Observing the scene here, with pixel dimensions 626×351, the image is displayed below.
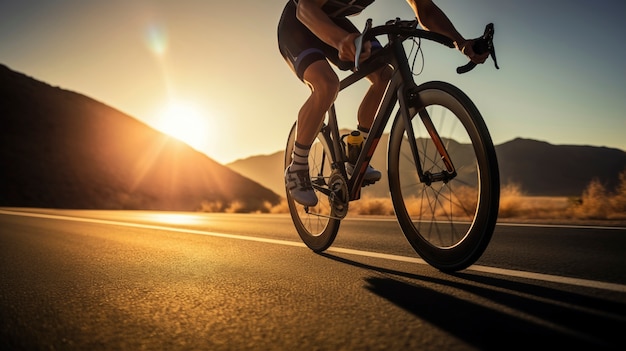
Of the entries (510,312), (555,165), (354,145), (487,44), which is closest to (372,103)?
(354,145)

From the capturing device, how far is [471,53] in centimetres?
276

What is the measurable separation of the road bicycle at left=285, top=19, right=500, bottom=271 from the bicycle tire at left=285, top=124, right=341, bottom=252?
1cm

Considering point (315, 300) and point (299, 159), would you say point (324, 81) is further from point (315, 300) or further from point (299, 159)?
point (315, 300)

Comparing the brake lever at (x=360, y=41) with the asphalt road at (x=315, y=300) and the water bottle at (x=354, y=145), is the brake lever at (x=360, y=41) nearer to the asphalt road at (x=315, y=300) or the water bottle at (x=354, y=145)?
the water bottle at (x=354, y=145)

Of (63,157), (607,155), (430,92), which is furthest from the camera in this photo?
(607,155)

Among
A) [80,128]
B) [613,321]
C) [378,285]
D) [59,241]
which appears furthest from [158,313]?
[80,128]

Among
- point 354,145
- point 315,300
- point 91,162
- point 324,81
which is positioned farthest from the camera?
point 91,162

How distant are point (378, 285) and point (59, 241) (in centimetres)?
416

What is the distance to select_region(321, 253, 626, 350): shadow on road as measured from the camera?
126 centimetres

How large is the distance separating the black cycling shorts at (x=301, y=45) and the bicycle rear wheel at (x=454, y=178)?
0.93 meters

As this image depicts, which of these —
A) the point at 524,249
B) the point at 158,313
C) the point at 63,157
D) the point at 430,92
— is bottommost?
the point at 158,313

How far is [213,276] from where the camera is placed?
249 centimetres

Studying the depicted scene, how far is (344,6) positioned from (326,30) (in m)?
0.63

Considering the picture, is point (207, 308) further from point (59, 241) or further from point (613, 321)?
point (59, 241)
